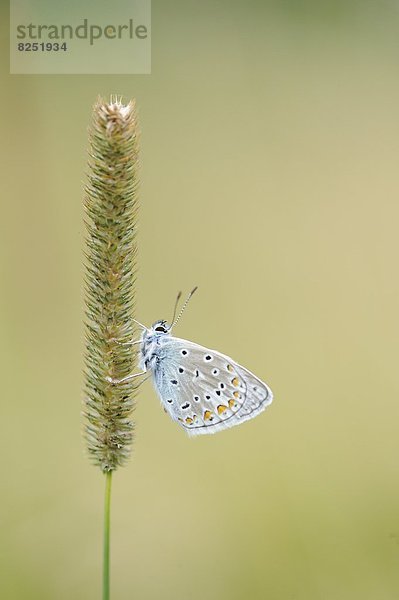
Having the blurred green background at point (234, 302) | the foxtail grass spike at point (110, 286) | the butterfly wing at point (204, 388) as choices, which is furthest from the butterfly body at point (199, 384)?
the blurred green background at point (234, 302)

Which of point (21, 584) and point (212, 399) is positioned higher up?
point (212, 399)

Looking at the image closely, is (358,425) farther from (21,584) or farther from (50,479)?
(21,584)

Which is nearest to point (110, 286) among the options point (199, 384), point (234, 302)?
point (199, 384)

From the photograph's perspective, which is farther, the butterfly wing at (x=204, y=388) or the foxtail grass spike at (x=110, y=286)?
the butterfly wing at (x=204, y=388)

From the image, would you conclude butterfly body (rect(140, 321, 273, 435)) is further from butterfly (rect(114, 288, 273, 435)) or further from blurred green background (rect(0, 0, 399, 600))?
blurred green background (rect(0, 0, 399, 600))

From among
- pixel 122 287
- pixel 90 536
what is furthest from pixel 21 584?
pixel 122 287

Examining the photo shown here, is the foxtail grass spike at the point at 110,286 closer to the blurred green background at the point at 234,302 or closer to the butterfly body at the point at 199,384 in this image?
the butterfly body at the point at 199,384

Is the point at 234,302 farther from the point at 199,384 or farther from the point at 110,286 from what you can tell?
the point at 110,286

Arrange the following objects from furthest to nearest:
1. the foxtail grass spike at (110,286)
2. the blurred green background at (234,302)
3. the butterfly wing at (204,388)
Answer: the blurred green background at (234,302) < the butterfly wing at (204,388) < the foxtail grass spike at (110,286)
